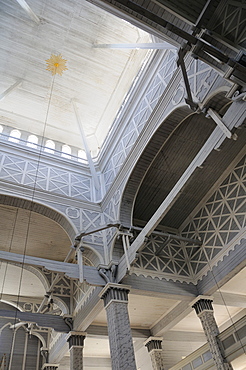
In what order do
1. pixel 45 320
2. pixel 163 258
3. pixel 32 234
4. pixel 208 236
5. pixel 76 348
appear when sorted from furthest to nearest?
pixel 32 234 → pixel 45 320 → pixel 76 348 → pixel 163 258 → pixel 208 236

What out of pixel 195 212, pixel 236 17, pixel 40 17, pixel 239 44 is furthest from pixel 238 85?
pixel 40 17

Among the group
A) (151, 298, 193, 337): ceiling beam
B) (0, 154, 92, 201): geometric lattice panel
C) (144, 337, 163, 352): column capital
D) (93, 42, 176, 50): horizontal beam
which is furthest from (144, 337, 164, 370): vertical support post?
(93, 42, 176, 50): horizontal beam

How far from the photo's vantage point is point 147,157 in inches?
519

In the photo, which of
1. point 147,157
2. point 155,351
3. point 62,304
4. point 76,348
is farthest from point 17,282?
point 147,157

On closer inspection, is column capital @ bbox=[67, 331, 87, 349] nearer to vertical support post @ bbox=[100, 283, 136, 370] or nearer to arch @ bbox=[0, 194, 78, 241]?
vertical support post @ bbox=[100, 283, 136, 370]

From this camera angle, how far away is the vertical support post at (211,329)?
11.7 meters

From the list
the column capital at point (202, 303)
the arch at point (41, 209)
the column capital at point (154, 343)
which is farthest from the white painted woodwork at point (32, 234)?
the column capital at point (202, 303)

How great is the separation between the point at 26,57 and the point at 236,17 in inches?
544

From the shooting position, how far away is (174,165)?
1388 centimetres

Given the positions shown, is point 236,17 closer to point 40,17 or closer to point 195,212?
point 195,212

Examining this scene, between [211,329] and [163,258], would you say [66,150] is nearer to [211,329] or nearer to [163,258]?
[163,258]

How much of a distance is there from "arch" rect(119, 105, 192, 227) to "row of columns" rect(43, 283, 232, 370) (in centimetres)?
300

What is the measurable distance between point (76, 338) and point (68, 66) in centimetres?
1458

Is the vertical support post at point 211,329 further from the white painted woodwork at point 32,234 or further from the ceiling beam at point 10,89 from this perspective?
the ceiling beam at point 10,89
